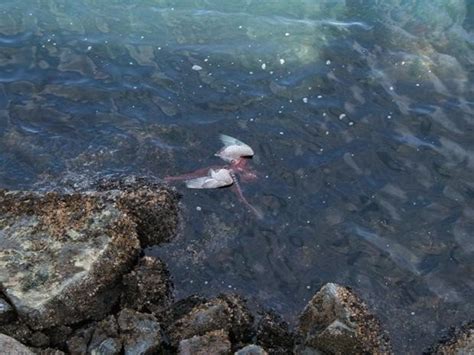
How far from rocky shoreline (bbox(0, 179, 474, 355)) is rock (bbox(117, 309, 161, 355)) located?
0.04 feet

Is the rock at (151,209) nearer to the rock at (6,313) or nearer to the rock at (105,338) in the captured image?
the rock at (105,338)

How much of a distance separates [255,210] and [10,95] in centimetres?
538

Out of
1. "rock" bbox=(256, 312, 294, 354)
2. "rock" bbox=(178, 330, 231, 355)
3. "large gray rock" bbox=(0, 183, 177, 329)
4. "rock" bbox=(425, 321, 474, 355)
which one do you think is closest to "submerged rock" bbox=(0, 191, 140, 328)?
"large gray rock" bbox=(0, 183, 177, 329)

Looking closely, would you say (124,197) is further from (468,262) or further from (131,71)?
(468,262)

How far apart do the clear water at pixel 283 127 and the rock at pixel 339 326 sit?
550mm

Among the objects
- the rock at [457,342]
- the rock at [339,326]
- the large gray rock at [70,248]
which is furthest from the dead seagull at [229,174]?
the rock at [457,342]

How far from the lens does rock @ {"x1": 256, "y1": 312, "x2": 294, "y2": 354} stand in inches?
259

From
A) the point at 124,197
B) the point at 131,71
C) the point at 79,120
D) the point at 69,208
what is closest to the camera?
the point at 69,208

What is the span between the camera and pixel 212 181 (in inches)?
340

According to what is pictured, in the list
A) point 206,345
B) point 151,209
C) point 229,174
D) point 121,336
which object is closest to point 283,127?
point 229,174

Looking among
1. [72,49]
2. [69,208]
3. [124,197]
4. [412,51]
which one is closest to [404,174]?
[412,51]

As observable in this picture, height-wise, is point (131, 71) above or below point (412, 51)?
below

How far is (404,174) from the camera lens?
8.88 metres

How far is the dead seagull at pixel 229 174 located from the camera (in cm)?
861
